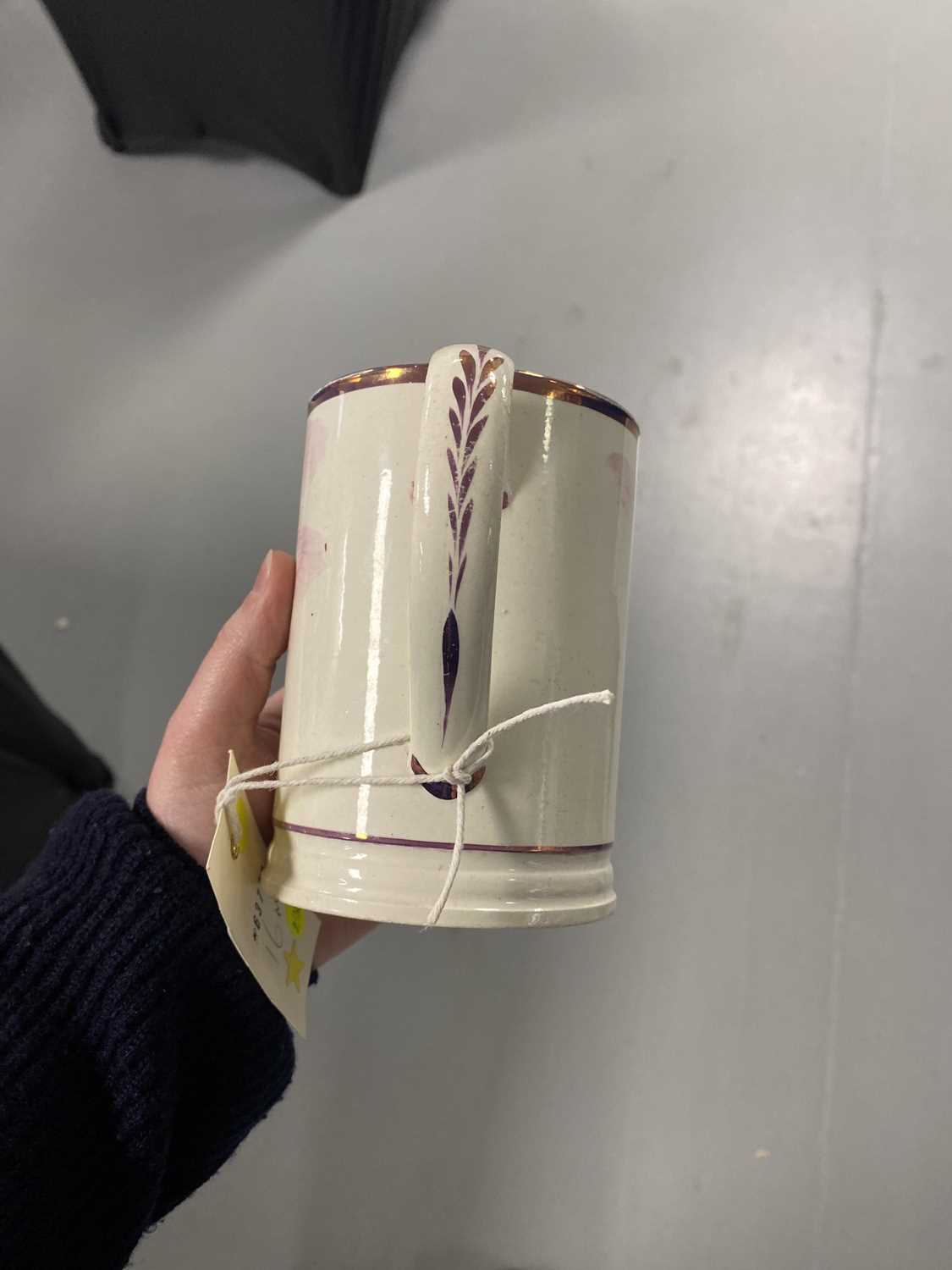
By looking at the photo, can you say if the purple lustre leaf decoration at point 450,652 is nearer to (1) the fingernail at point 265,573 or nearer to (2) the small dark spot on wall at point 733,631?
(1) the fingernail at point 265,573

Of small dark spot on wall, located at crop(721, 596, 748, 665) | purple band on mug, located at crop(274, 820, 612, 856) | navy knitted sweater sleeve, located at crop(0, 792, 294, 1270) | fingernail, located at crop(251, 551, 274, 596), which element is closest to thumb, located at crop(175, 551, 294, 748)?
fingernail, located at crop(251, 551, 274, 596)

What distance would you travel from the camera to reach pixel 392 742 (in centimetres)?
53

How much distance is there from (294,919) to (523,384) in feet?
1.36

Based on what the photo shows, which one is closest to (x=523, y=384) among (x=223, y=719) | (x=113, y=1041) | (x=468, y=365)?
(x=468, y=365)

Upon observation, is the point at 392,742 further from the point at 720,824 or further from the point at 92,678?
the point at 92,678

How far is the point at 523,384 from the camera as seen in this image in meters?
0.53

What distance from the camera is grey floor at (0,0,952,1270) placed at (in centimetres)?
86

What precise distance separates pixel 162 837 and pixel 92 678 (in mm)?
419

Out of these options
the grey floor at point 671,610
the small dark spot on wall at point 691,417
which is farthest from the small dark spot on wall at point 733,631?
the small dark spot on wall at point 691,417

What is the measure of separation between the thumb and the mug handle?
25 centimetres

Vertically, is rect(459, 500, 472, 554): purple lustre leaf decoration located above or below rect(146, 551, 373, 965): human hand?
above

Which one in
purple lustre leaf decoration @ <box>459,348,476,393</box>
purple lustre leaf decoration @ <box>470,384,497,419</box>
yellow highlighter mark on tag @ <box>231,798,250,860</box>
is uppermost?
purple lustre leaf decoration @ <box>459,348,476,393</box>

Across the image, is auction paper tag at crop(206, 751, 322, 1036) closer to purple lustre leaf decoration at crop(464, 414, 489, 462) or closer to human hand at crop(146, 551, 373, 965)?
human hand at crop(146, 551, 373, 965)

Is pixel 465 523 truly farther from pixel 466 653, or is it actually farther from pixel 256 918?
pixel 256 918
